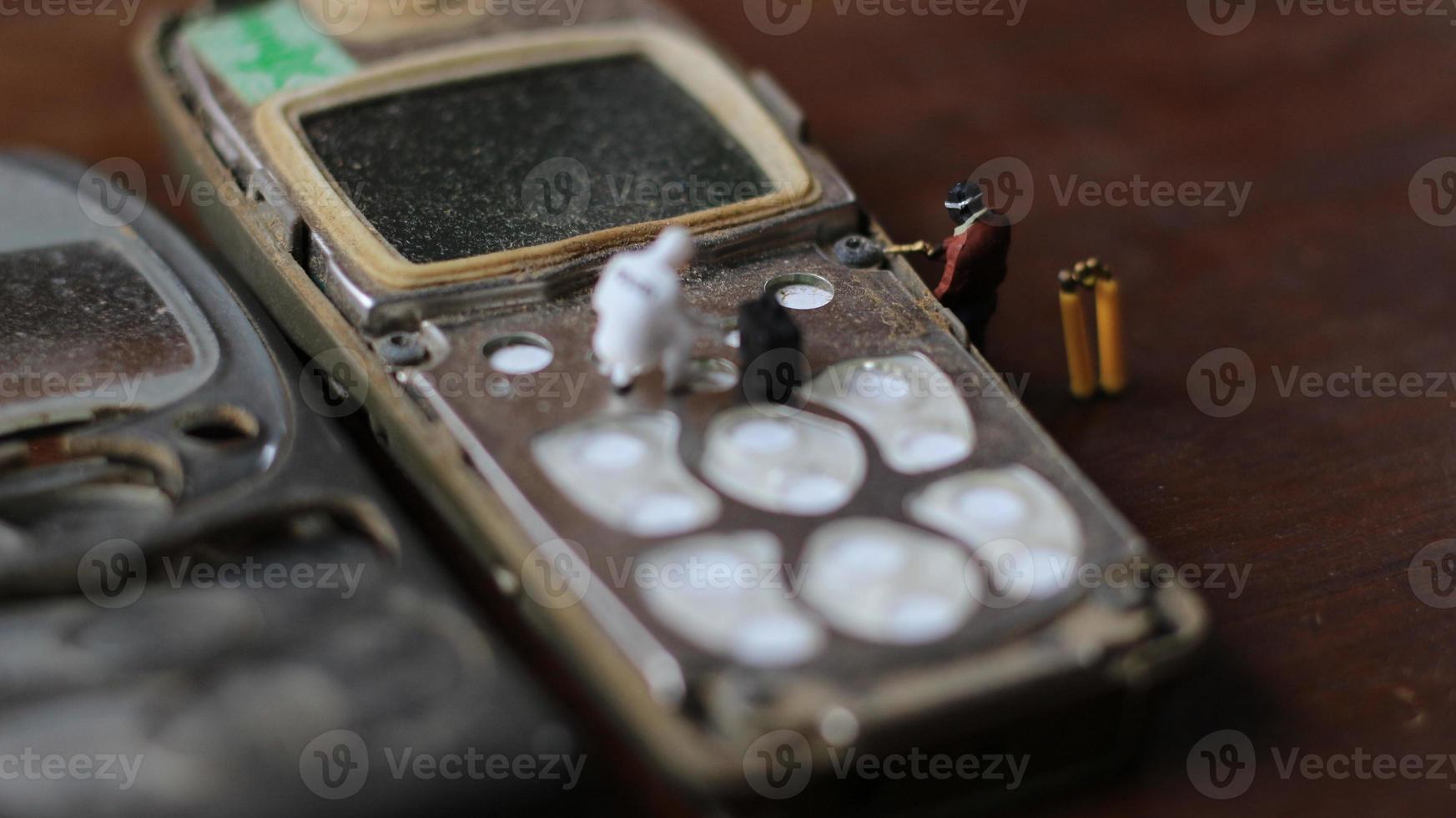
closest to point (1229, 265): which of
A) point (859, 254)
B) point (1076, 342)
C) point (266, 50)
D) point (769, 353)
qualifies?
point (1076, 342)

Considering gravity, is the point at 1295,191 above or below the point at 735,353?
below

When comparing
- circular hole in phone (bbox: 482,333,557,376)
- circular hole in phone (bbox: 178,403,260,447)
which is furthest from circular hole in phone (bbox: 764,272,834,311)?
circular hole in phone (bbox: 178,403,260,447)

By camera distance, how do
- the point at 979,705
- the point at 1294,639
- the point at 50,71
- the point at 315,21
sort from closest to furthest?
1. the point at 979,705
2. the point at 1294,639
3. the point at 315,21
4. the point at 50,71

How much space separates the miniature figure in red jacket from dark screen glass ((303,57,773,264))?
93 millimetres

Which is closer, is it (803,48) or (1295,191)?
(1295,191)

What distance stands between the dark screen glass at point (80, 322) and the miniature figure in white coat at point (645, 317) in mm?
186

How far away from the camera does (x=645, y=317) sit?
0.63 metres

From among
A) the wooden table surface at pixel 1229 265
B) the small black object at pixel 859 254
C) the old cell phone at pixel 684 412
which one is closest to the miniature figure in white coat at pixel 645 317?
the old cell phone at pixel 684 412

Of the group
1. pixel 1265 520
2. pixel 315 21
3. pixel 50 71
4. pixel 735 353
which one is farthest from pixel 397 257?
pixel 50 71

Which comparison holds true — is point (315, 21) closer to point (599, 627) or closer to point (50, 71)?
point (50, 71)

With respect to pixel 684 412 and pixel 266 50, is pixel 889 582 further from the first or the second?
pixel 266 50

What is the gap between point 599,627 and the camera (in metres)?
0.56

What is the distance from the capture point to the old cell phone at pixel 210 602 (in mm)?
538

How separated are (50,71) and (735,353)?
624 millimetres
